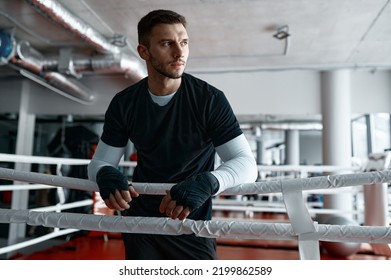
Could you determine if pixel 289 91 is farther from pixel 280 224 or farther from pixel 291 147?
pixel 291 147

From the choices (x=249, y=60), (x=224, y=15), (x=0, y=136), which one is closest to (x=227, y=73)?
(x=249, y=60)

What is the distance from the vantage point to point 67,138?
475 centimetres

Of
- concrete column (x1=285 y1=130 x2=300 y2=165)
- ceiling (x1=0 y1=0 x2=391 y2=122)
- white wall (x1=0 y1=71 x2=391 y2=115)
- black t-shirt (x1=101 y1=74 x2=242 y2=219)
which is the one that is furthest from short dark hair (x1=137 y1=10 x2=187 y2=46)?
concrete column (x1=285 y1=130 x2=300 y2=165)

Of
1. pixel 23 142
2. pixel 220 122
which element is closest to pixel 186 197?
pixel 220 122

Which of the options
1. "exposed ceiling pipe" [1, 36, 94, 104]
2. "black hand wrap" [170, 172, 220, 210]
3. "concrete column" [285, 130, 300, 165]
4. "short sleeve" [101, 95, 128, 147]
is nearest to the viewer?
"black hand wrap" [170, 172, 220, 210]

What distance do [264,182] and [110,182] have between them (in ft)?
1.22

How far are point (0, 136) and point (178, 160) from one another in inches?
289

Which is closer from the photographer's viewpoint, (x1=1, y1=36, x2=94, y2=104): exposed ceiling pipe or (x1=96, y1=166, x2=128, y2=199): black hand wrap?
(x1=96, y1=166, x2=128, y2=199): black hand wrap

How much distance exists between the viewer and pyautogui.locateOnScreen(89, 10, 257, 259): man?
0.83 metres

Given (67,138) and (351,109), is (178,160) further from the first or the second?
(67,138)

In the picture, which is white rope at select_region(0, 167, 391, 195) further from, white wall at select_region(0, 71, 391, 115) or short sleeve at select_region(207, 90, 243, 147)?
white wall at select_region(0, 71, 391, 115)

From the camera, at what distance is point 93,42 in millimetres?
3080

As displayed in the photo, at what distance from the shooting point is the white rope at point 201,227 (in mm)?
681

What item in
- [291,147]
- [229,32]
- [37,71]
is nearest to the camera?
[229,32]
